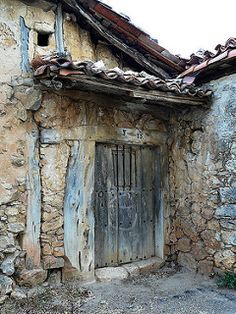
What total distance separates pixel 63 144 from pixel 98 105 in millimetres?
698

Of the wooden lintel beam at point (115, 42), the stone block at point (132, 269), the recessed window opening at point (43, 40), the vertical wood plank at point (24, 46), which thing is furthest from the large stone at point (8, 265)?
the wooden lintel beam at point (115, 42)

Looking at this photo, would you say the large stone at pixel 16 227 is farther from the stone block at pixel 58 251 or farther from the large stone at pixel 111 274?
the large stone at pixel 111 274

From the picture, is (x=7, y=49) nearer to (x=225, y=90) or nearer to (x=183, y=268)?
(x=225, y=90)

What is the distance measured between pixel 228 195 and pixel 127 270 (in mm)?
1634

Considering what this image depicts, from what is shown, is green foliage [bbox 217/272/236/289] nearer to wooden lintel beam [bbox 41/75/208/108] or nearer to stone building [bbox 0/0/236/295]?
stone building [bbox 0/0/236/295]

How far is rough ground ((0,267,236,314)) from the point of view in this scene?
3477mm

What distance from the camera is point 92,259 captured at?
424 centimetres

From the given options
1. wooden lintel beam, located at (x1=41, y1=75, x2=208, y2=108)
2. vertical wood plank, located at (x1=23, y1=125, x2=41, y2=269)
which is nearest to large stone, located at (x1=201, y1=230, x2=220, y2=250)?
wooden lintel beam, located at (x1=41, y1=75, x2=208, y2=108)

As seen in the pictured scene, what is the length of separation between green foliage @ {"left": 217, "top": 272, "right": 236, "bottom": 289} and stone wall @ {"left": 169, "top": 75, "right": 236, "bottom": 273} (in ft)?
0.26

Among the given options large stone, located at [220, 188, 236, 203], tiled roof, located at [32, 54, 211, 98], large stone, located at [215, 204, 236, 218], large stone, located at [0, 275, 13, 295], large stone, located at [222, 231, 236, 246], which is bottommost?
large stone, located at [0, 275, 13, 295]

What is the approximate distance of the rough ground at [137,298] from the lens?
11.4ft

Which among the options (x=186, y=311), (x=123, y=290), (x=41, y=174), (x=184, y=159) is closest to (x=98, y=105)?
(x=41, y=174)

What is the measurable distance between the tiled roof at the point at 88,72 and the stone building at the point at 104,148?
0.01m

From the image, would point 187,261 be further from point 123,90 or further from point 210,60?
point 210,60
